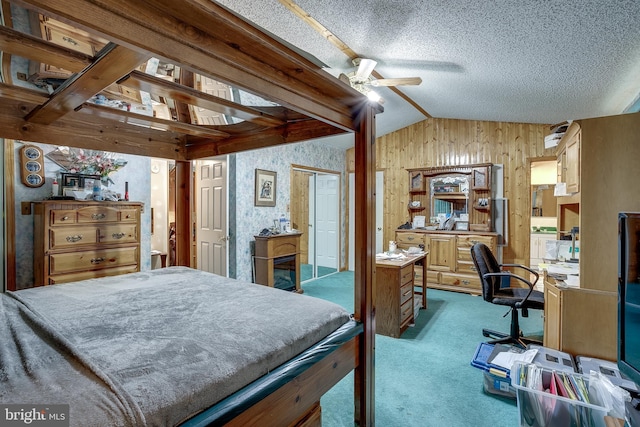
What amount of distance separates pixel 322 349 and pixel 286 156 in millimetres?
4033

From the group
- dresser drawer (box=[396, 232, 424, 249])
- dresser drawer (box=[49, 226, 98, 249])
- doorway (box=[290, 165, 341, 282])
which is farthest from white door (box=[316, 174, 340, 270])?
dresser drawer (box=[49, 226, 98, 249])

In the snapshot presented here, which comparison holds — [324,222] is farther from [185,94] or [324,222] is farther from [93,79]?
[93,79]

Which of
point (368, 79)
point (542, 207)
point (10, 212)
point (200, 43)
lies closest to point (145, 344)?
→ point (200, 43)

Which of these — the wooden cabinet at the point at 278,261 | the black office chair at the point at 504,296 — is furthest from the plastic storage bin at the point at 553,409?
the wooden cabinet at the point at 278,261

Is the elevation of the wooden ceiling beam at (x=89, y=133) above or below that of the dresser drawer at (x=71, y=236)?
above

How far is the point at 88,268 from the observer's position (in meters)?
2.78

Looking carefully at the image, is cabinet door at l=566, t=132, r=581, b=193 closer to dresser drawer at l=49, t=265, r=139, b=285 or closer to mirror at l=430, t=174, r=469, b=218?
mirror at l=430, t=174, r=469, b=218

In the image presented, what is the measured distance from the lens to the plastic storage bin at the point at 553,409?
4.70 ft

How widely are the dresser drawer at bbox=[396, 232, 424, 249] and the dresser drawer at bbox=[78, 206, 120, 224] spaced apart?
169 inches

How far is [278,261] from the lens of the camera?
4.49m

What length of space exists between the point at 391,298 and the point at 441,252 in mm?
2359

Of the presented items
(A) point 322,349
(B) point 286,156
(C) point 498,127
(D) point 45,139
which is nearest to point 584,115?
(C) point 498,127

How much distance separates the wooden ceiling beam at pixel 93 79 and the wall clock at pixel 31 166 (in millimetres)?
1088

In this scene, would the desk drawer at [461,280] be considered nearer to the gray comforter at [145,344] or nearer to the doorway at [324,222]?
the doorway at [324,222]
